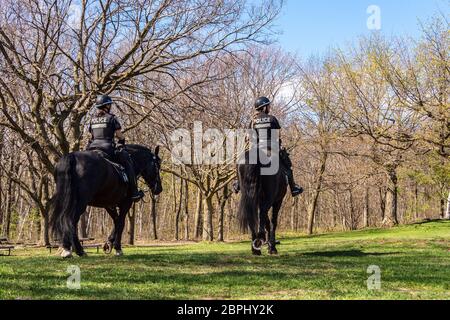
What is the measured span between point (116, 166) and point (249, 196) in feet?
9.07

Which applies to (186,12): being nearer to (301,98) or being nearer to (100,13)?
(100,13)

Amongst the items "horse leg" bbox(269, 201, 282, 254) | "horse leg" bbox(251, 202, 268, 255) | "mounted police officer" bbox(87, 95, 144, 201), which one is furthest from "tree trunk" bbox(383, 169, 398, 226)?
"mounted police officer" bbox(87, 95, 144, 201)

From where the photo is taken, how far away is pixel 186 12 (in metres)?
15.4

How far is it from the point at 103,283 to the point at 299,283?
252cm

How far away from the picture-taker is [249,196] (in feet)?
35.6

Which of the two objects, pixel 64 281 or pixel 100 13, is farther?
pixel 100 13

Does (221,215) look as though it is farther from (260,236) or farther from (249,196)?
(249,196)

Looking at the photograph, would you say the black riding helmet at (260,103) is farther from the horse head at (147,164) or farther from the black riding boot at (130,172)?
the black riding boot at (130,172)

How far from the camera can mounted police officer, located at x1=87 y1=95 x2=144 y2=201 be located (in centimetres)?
1087

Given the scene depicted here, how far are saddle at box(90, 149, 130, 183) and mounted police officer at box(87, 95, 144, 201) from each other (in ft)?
0.31

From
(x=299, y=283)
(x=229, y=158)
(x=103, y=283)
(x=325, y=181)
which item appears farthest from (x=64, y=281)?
(x=325, y=181)

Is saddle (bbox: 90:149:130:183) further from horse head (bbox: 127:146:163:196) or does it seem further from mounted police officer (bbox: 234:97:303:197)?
mounted police officer (bbox: 234:97:303:197)

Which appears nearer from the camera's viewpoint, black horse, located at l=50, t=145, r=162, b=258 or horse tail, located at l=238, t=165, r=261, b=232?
black horse, located at l=50, t=145, r=162, b=258

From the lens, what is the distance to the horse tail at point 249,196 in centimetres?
1077
